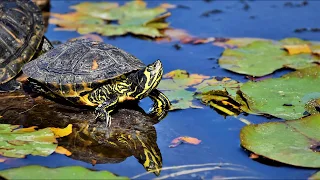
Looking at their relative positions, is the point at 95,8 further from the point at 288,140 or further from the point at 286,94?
the point at 288,140

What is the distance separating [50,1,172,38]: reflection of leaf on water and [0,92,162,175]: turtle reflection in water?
6.22ft

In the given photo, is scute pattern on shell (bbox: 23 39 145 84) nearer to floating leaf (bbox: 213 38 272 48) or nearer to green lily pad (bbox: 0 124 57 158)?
green lily pad (bbox: 0 124 57 158)

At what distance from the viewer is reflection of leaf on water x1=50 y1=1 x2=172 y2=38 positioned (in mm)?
6512

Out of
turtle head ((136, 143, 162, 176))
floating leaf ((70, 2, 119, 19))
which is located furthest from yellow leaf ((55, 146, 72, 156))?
floating leaf ((70, 2, 119, 19))

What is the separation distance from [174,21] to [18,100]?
271 cm

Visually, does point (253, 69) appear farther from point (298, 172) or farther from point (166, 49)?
point (298, 172)

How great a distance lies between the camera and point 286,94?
14.8 feet

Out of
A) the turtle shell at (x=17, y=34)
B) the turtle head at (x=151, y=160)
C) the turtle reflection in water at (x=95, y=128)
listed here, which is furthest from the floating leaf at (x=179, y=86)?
the turtle shell at (x=17, y=34)

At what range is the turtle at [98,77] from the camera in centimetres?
425

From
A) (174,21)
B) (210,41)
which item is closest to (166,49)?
(210,41)

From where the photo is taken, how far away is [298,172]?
3.58 metres

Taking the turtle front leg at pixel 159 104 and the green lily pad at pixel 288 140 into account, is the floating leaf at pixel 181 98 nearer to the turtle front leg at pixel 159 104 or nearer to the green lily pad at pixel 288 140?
the turtle front leg at pixel 159 104

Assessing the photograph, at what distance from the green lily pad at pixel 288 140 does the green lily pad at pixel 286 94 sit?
0.82 feet

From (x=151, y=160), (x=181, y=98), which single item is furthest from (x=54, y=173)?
(x=181, y=98)
